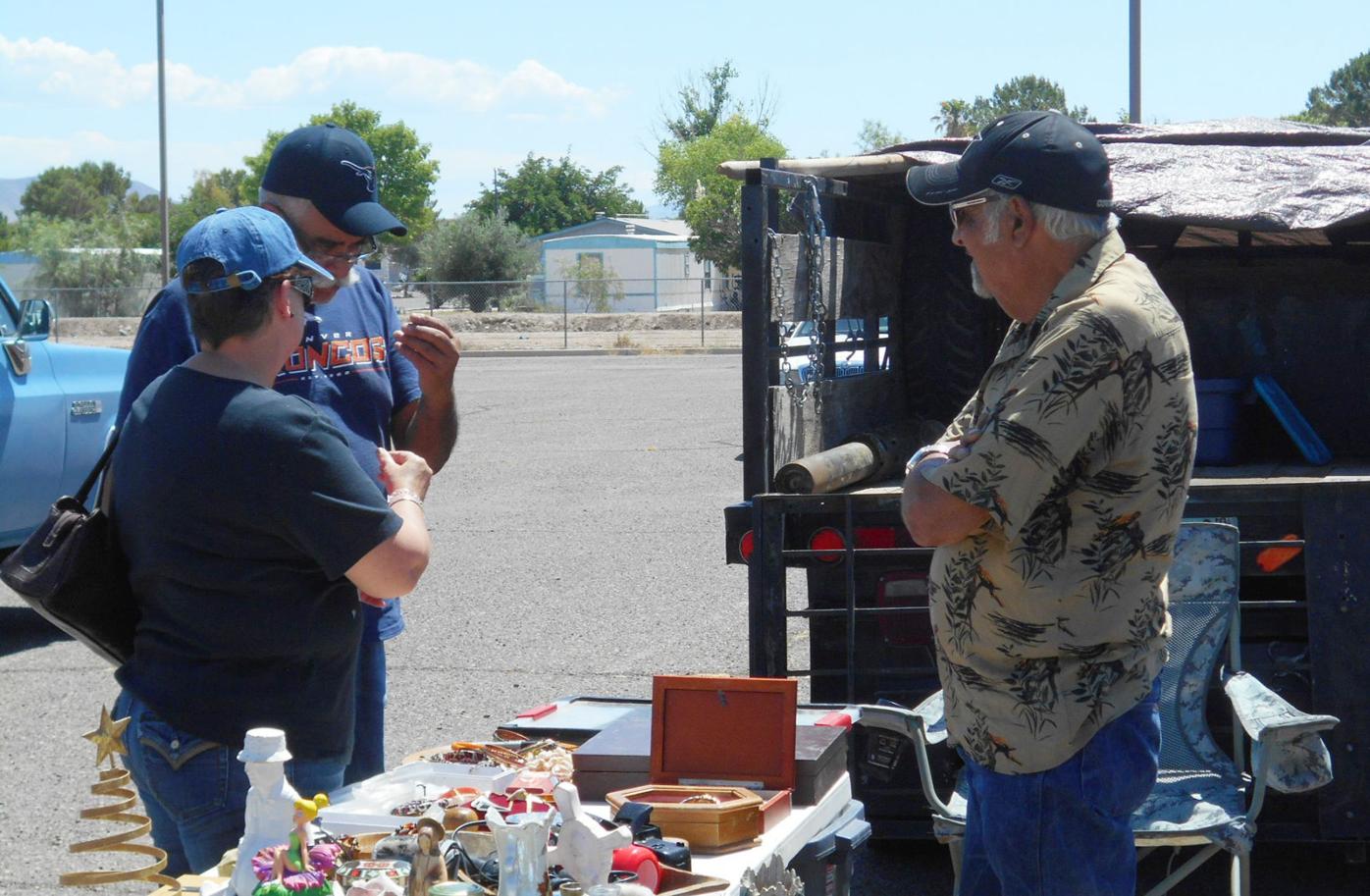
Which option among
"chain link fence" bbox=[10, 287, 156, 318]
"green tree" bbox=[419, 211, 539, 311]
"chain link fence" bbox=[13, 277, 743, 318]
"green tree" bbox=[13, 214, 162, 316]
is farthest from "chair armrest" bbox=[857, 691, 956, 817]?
"green tree" bbox=[419, 211, 539, 311]

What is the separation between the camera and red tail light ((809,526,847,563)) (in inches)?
173

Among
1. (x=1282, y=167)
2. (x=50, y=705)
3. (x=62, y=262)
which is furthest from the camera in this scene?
(x=62, y=262)

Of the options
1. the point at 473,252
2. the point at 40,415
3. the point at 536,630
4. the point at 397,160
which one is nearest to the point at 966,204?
the point at 536,630

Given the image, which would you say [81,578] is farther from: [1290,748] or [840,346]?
[840,346]

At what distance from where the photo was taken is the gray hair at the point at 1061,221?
2621mm

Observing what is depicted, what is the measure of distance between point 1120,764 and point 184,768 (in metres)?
1.60

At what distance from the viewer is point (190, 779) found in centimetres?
256

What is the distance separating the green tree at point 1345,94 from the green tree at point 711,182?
40343 mm

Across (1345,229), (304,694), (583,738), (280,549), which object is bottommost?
(583,738)

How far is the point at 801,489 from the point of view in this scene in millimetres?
4371

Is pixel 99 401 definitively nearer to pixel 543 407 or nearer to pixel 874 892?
pixel 874 892

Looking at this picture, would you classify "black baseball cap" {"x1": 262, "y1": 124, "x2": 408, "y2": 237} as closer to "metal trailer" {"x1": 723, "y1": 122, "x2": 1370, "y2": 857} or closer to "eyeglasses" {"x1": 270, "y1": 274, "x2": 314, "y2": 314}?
"eyeglasses" {"x1": 270, "y1": 274, "x2": 314, "y2": 314}

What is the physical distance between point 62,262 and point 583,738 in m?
53.8

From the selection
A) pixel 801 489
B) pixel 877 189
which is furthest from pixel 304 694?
pixel 877 189
